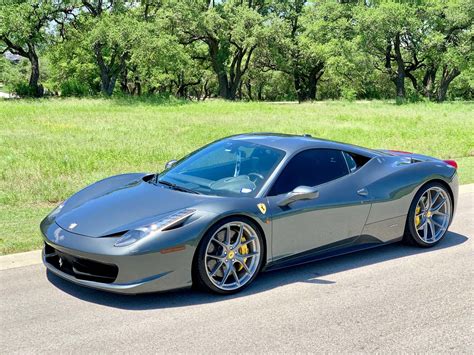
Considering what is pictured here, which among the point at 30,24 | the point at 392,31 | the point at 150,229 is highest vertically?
the point at 392,31

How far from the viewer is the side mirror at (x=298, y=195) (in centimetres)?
497

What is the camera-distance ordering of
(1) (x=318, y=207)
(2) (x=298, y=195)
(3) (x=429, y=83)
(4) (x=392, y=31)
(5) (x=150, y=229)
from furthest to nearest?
1. (3) (x=429, y=83)
2. (4) (x=392, y=31)
3. (1) (x=318, y=207)
4. (2) (x=298, y=195)
5. (5) (x=150, y=229)

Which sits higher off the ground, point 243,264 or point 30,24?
point 30,24

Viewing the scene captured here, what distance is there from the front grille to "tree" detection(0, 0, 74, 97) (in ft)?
125

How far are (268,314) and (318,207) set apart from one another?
1.32m

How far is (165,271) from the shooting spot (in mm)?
4312

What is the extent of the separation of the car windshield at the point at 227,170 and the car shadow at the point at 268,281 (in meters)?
0.86

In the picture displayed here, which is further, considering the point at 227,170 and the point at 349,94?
the point at 349,94

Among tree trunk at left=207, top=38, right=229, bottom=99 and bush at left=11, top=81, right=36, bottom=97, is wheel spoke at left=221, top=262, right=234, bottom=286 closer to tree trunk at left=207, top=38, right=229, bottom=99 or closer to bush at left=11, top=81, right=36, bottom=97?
bush at left=11, top=81, right=36, bottom=97

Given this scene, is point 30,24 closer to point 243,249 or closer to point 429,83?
point 429,83

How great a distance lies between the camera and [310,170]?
5.44m

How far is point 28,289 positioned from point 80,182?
560 cm

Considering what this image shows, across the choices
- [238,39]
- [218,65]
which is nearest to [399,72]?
[238,39]

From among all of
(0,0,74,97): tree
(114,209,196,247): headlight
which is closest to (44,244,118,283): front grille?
(114,209,196,247): headlight
